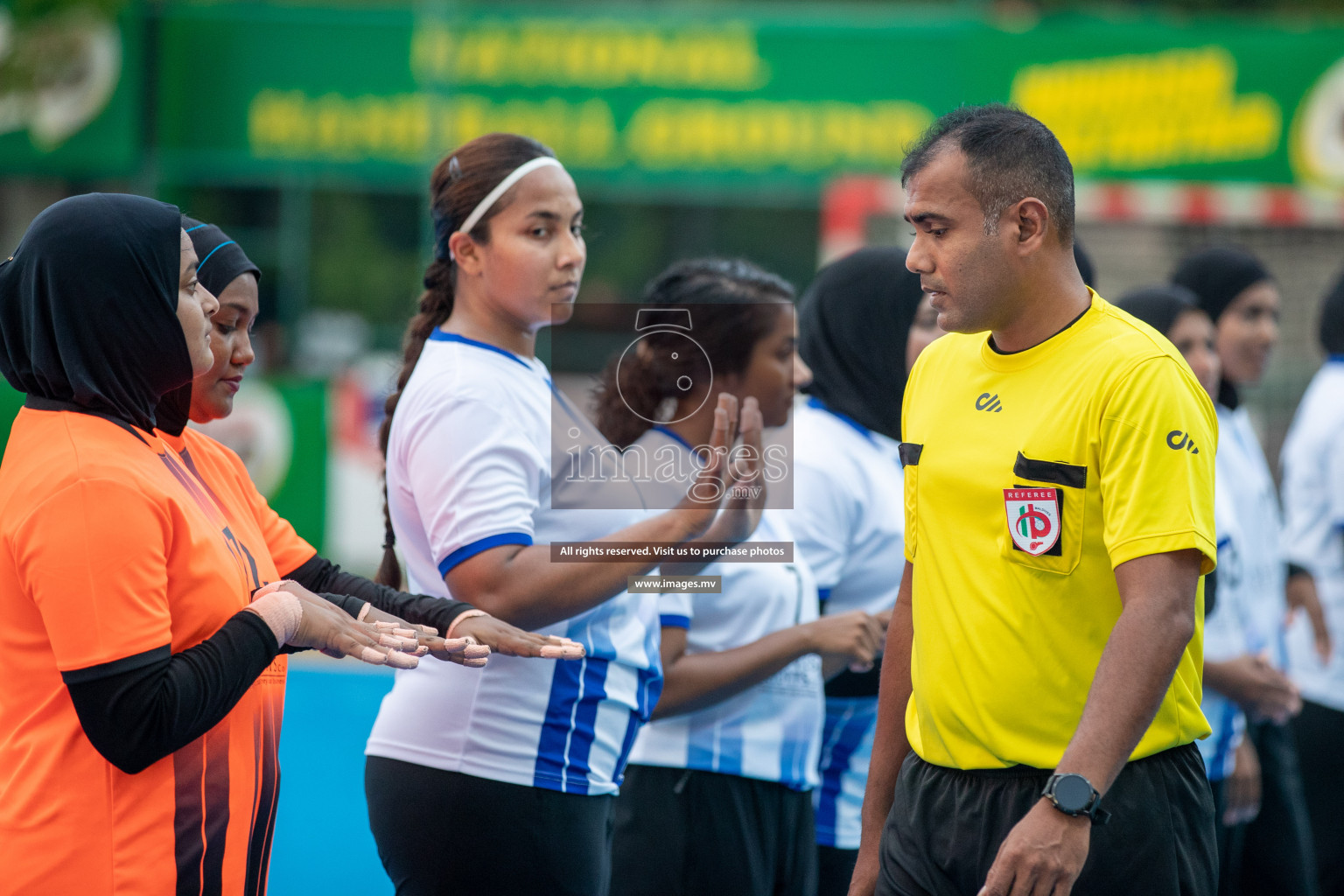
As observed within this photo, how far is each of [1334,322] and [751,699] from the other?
345 cm

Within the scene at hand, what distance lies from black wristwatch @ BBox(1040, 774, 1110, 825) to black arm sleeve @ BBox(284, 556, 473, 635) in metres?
1.05

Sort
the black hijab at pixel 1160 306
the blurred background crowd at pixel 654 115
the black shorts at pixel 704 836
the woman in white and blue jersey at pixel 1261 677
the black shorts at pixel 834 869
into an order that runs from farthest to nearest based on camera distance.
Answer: the blurred background crowd at pixel 654 115, the black hijab at pixel 1160 306, the woman in white and blue jersey at pixel 1261 677, the black shorts at pixel 834 869, the black shorts at pixel 704 836

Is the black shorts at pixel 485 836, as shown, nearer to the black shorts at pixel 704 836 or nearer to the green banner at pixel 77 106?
the black shorts at pixel 704 836

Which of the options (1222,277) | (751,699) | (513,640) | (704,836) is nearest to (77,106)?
(1222,277)

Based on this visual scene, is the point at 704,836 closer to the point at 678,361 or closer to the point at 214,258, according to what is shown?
the point at 678,361

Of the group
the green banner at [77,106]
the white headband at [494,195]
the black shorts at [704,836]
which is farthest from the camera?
the green banner at [77,106]

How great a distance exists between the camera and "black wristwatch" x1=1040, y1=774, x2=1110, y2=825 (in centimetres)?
194

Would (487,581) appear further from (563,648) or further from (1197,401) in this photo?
(1197,401)

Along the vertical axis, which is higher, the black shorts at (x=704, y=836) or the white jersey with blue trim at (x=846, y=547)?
the white jersey with blue trim at (x=846, y=547)

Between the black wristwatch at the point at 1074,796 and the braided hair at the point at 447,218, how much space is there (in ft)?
4.59

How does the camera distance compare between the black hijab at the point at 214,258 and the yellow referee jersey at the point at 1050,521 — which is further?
the black hijab at the point at 214,258

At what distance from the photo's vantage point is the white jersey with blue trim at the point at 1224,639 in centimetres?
369

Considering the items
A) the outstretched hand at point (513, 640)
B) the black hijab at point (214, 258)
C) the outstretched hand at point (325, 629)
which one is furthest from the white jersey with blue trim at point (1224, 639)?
the black hijab at point (214, 258)

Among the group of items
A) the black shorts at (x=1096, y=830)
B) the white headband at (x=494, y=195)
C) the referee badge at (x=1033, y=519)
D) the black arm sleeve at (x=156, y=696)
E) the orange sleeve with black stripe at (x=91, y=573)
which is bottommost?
the black shorts at (x=1096, y=830)
